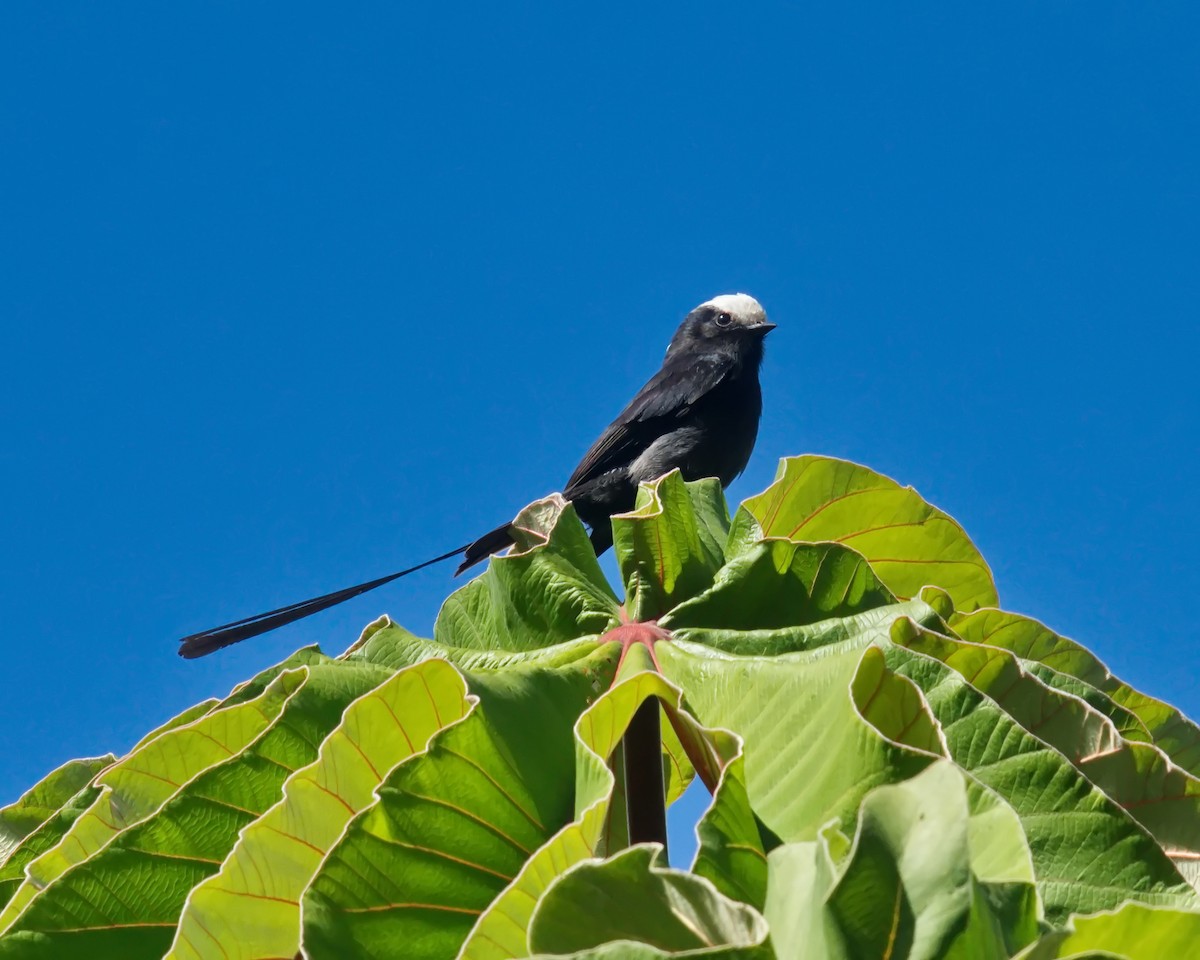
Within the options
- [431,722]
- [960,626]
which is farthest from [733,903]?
[960,626]

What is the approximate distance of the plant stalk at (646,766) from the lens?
1026mm

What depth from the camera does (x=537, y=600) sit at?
4.12ft

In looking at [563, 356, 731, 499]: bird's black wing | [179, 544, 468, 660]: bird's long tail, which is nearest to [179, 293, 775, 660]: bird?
[563, 356, 731, 499]: bird's black wing

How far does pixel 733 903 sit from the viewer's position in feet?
2.12

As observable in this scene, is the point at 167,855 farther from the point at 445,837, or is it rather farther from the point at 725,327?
the point at 725,327

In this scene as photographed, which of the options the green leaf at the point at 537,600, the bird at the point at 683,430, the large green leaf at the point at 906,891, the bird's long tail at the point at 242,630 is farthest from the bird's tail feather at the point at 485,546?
the large green leaf at the point at 906,891

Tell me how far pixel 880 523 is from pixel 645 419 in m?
3.62

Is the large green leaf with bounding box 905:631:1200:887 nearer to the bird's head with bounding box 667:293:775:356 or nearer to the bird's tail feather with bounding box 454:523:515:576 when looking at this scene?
the bird's tail feather with bounding box 454:523:515:576

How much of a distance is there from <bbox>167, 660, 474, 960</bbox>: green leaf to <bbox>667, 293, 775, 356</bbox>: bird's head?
4.56 m

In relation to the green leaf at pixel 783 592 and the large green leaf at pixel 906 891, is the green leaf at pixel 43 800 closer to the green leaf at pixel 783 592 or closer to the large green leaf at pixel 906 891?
the green leaf at pixel 783 592

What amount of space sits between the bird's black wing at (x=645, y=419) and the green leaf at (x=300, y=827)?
3.95 meters

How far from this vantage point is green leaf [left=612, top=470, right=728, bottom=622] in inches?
49.3

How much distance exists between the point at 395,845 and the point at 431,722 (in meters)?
0.14

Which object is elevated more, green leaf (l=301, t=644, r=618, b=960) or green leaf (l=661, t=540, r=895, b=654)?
green leaf (l=661, t=540, r=895, b=654)
